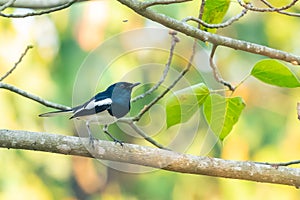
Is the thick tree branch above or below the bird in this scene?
above

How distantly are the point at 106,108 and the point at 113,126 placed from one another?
267cm

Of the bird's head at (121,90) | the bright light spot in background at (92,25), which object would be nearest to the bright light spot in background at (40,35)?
the bright light spot in background at (92,25)

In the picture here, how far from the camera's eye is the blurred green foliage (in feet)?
14.9

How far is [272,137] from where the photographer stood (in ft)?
17.4

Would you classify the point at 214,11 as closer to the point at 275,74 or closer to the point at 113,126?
the point at 275,74

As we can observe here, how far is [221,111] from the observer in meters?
1.38

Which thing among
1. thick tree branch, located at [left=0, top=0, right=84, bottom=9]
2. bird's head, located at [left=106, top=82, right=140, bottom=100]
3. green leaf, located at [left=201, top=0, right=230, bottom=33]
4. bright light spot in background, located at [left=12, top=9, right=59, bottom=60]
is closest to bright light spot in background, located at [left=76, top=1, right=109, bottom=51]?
bright light spot in background, located at [left=12, top=9, right=59, bottom=60]

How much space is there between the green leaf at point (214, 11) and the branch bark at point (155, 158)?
317 millimetres

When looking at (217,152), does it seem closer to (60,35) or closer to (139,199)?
(139,199)

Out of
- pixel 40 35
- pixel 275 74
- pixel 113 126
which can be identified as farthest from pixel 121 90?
pixel 40 35

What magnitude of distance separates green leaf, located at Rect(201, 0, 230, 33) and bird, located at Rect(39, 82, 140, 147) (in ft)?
1.15

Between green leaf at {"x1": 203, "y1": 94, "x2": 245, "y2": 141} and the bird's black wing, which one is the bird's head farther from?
green leaf at {"x1": 203, "y1": 94, "x2": 245, "y2": 141}

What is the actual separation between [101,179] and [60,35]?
1743 millimetres

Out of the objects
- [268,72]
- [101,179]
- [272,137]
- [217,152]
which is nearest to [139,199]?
[101,179]
